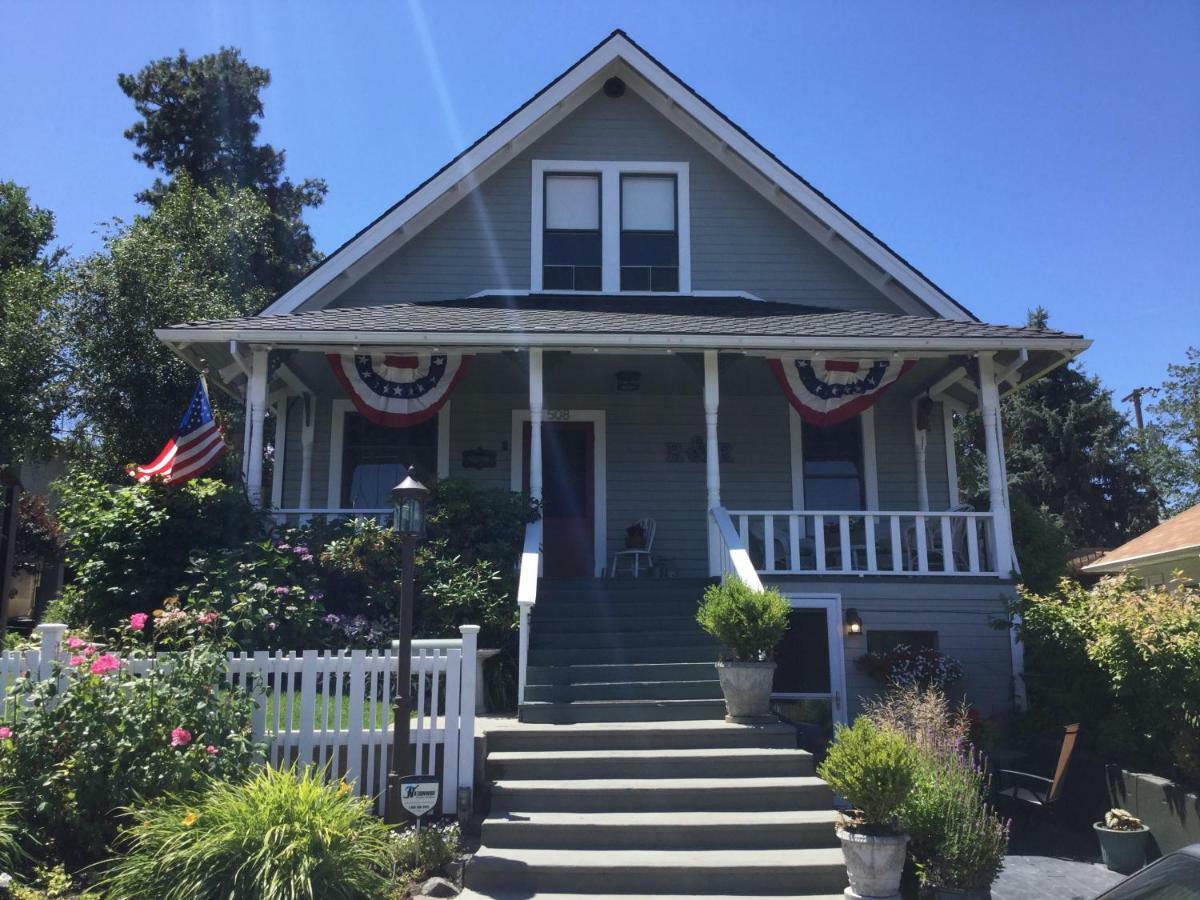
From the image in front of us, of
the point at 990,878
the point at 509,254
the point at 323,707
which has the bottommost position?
the point at 990,878

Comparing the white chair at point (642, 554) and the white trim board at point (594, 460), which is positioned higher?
the white trim board at point (594, 460)

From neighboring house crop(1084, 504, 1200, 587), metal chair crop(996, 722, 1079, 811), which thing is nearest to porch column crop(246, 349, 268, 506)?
metal chair crop(996, 722, 1079, 811)

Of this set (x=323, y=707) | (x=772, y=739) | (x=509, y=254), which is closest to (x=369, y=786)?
(x=323, y=707)

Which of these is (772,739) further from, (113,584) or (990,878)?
(113,584)

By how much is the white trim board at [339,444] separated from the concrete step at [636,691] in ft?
16.9

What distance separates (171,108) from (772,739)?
30.0 metres

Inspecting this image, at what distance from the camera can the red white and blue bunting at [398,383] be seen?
36.1 feet

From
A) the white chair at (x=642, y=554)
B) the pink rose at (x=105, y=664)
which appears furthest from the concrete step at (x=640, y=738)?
the white chair at (x=642, y=554)

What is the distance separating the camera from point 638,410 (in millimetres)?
13133

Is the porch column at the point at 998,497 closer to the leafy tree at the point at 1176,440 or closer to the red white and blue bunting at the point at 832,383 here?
the red white and blue bunting at the point at 832,383

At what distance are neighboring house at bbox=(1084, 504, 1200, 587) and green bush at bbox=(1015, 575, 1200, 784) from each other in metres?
8.37

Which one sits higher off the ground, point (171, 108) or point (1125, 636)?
point (171, 108)

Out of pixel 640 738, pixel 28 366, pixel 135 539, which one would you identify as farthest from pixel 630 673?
pixel 28 366

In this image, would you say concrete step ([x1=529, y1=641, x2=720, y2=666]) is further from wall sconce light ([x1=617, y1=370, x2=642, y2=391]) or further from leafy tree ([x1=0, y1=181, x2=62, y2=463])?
leafy tree ([x1=0, y1=181, x2=62, y2=463])
